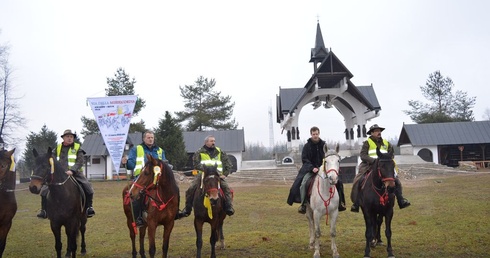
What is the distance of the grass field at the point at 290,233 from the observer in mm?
9133

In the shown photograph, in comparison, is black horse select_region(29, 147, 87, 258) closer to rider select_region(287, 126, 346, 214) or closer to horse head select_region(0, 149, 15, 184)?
horse head select_region(0, 149, 15, 184)

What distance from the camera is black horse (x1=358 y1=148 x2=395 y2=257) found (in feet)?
26.8

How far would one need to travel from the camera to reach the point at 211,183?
7773 millimetres

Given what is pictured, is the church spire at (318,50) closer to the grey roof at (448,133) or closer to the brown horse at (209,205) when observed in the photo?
the grey roof at (448,133)

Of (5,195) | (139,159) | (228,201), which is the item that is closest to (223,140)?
(228,201)

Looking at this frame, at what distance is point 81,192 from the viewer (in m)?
9.02

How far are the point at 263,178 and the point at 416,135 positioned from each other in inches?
817

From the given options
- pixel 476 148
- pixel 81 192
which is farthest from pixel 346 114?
pixel 81 192

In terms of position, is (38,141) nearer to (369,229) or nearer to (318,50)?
(318,50)

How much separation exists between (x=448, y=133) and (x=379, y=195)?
135 feet

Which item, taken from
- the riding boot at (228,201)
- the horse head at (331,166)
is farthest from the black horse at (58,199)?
the horse head at (331,166)

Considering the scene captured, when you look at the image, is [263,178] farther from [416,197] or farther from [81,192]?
[81,192]

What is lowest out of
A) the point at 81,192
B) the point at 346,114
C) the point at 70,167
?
the point at 81,192

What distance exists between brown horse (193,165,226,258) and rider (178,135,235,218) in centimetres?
19
